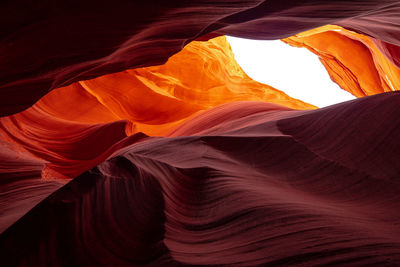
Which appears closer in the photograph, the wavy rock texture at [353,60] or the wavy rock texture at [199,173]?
the wavy rock texture at [199,173]

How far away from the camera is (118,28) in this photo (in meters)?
2.02

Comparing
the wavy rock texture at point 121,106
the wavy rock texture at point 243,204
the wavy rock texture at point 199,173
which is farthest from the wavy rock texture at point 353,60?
the wavy rock texture at point 243,204

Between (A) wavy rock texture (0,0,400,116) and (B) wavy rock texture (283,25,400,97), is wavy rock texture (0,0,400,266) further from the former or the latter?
(B) wavy rock texture (283,25,400,97)

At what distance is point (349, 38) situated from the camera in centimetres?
689

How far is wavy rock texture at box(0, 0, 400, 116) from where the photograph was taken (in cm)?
175

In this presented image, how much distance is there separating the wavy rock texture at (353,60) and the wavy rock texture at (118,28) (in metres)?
3.06

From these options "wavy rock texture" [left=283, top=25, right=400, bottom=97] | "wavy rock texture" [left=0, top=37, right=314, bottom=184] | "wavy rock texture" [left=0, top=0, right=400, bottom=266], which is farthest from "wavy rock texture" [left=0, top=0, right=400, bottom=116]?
"wavy rock texture" [left=283, top=25, right=400, bottom=97]

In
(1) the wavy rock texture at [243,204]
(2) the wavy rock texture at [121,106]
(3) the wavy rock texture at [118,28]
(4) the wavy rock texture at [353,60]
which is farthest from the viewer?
(4) the wavy rock texture at [353,60]

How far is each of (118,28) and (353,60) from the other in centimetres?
577

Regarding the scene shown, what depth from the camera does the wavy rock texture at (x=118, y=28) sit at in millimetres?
1749

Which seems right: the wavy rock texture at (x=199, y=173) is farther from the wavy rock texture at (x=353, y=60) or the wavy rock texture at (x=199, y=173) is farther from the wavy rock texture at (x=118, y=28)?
the wavy rock texture at (x=353, y=60)

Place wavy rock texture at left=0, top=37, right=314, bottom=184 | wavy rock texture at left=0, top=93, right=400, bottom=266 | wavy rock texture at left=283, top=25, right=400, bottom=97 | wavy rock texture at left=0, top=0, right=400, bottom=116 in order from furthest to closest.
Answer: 1. wavy rock texture at left=283, top=25, right=400, bottom=97
2. wavy rock texture at left=0, top=37, right=314, bottom=184
3. wavy rock texture at left=0, top=0, right=400, bottom=116
4. wavy rock texture at left=0, top=93, right=400, bottom=266

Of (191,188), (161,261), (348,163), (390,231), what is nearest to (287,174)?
(348,163)

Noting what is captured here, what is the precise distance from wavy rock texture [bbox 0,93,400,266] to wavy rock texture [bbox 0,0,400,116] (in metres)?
0.62
